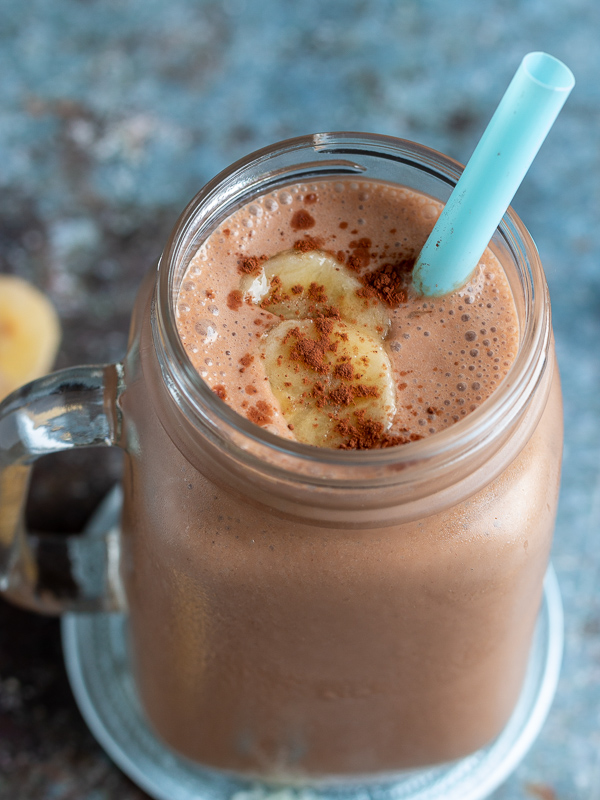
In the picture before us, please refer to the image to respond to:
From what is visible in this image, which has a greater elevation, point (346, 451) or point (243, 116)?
point (346, 451)

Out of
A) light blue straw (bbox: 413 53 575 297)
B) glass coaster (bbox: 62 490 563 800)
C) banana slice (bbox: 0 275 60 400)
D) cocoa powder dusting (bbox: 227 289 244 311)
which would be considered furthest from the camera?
banana slice (bbox: 0 275 60 400)

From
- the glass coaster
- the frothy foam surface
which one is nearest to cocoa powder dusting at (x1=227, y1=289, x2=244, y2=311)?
the frothy foam surface

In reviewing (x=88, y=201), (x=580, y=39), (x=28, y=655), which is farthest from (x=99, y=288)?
(x=580, y=39)

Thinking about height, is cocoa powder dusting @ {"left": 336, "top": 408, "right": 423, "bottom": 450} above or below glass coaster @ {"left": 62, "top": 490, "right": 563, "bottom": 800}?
above

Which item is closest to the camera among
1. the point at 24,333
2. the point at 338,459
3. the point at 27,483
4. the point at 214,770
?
the point at 338,459

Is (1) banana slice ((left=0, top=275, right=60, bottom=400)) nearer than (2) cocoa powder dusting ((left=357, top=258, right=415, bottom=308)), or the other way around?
(2) cocoa powder dusting ((left=357, top=258, right=415, bottom=308))

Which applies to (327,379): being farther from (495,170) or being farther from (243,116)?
(243,116)

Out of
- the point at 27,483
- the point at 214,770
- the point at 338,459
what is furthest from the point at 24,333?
the point at 338,459

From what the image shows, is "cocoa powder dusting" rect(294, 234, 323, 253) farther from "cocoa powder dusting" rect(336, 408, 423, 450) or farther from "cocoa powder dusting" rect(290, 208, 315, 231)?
"cocoa powder dusting" rect(336, 408, 423, 450)
